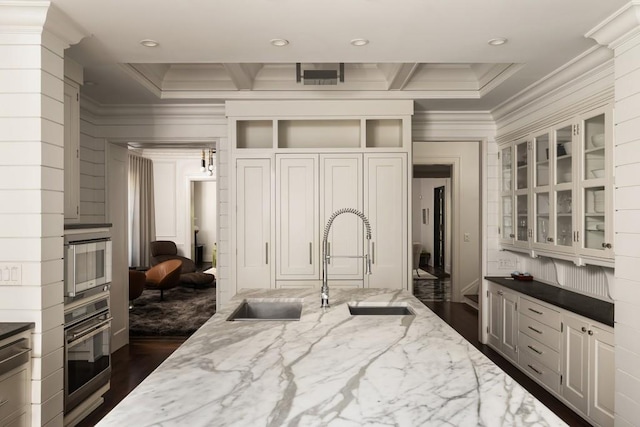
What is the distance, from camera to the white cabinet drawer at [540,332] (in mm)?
3479

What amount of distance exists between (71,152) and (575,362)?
3898 mm

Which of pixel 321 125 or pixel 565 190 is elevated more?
pixel 321 125

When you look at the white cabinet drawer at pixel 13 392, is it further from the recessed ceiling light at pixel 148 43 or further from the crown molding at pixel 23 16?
the recessed ceiling light at pixel 148 43

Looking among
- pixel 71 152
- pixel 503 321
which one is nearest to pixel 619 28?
pixel 503 321

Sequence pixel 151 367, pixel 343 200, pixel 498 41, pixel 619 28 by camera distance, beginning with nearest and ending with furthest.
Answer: pixel 619 28
pixel 498 41
pixel 151 367
pixel 343 200

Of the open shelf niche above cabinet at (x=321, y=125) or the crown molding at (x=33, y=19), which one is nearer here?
the crown molding at (x=33, y=19)

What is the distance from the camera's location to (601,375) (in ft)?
9.71

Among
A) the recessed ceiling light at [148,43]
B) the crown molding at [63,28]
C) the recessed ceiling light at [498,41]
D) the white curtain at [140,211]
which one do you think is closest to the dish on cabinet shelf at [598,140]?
the recessed ceiling light at [498,41]

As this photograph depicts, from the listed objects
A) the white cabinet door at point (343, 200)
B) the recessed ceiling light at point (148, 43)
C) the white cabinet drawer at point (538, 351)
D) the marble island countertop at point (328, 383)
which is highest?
the recessed ceiling light at point (148, 43)

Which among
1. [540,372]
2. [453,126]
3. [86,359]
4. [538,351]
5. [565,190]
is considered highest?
[453,126]

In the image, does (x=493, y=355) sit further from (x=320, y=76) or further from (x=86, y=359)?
(x=86, y=359)

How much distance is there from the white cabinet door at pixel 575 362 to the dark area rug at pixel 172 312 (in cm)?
389

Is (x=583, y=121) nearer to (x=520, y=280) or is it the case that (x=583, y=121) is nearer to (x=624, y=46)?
(x=624, y=46)

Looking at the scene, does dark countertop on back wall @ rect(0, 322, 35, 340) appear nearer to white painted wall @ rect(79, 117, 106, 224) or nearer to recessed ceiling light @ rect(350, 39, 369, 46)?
white painted wall @ rect(79, 117, 106, 224)
